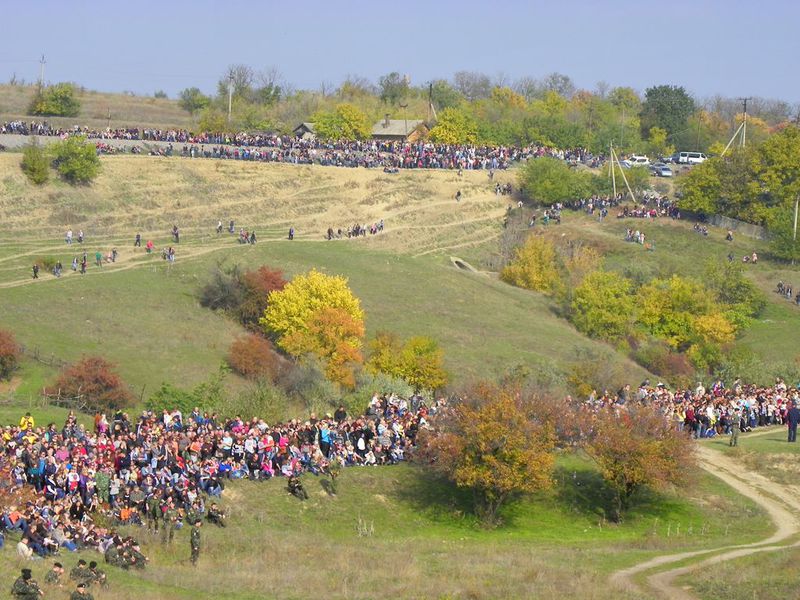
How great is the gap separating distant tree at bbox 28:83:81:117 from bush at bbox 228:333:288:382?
7354cm

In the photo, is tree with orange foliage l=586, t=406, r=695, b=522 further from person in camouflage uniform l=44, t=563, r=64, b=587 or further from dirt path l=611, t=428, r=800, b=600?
person in camouflage uniform l=44, t=563, r=64, b=587

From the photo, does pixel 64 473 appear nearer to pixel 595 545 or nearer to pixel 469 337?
pixel 595 545

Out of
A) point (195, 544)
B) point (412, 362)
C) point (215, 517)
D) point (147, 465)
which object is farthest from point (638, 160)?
point (195, 544)

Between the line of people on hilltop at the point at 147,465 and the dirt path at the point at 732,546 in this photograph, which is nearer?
the line of people on hilltop at the point at 147,465

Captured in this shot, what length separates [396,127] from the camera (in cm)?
13888

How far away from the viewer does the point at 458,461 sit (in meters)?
36.9

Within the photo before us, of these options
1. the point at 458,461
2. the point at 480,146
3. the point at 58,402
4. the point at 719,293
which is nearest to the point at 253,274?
the point at 58,402

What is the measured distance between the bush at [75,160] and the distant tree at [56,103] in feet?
120

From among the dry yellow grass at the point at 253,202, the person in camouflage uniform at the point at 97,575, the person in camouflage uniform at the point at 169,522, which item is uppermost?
the dry yellow grass at the point at 253,202

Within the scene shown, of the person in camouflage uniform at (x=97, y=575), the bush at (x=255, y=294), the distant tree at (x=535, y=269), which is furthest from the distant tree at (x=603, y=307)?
the person in camouflage uniform at (x=97, y=575)

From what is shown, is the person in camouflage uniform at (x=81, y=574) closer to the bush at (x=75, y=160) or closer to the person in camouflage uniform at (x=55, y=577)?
the person in camouflage uniform at (x=55, y=577)

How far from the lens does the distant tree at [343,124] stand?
13300 cm

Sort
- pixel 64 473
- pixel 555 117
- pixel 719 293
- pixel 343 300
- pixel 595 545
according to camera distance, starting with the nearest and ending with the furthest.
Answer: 1. pixel 64 473
2. pixel 595 545
3. pixel 343 300
4. pixel 719 293
5. pixel 555 117

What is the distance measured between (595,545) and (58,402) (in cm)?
2409
